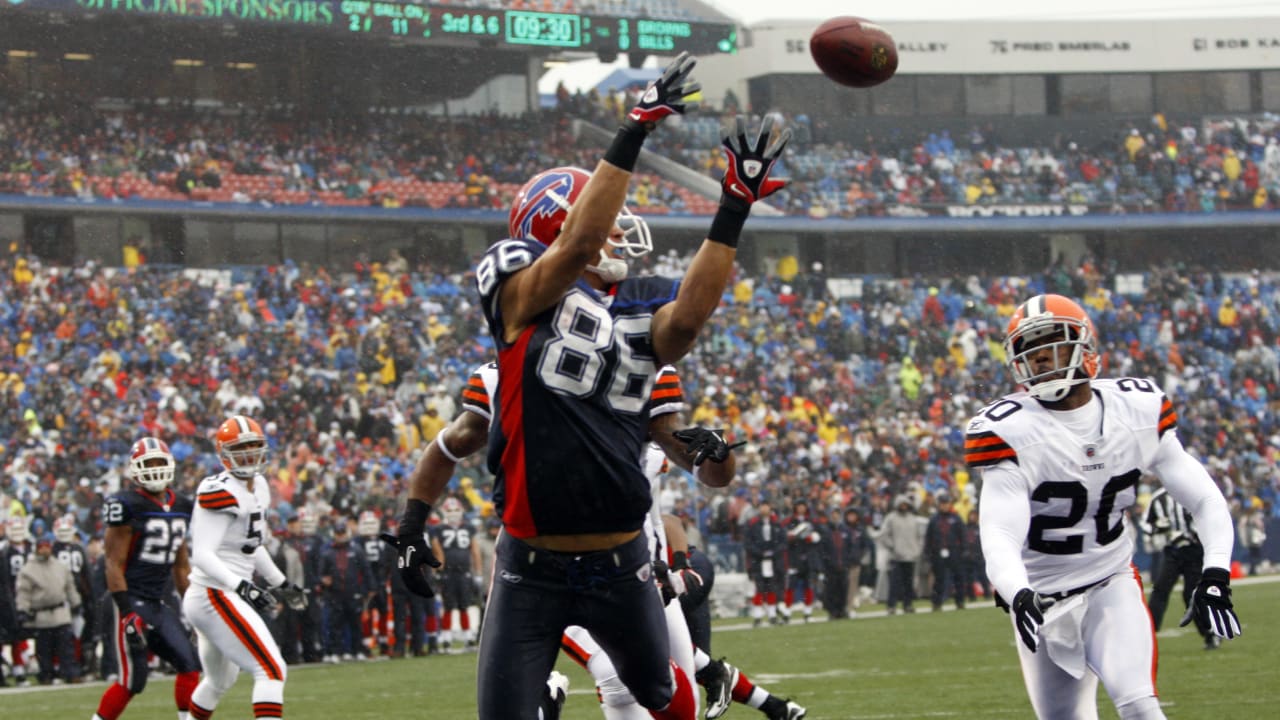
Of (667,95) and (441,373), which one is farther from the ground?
(667,95)

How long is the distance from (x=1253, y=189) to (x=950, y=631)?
20.6 metres

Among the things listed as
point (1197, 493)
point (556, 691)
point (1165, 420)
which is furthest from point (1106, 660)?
point (556, 691)

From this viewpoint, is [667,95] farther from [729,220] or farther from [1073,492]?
[1073,492]

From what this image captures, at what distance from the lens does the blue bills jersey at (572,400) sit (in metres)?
4.11

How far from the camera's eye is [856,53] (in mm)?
5633

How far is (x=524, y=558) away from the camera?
169 inches

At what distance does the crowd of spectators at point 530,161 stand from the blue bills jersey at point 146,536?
16.9 meters

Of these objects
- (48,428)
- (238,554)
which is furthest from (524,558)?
(48,428)

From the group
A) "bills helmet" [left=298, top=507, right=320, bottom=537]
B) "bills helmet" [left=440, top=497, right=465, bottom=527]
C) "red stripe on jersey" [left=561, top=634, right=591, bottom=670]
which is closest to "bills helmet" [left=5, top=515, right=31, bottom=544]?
"bills helmet" [left=298, top=507, right=320, bottom=537]

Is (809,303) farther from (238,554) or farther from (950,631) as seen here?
(238,554)

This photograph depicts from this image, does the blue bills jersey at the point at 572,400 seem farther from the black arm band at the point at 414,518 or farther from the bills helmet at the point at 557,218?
the black arm band at the point at 414,518

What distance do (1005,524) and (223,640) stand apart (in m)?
4.55

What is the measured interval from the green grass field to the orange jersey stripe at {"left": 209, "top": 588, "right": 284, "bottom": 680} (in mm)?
2133

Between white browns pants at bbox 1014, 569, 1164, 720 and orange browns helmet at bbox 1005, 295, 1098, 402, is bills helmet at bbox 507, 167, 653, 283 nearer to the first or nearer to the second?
orange browns helmet at bbox 1005, 295, 1098, 402
